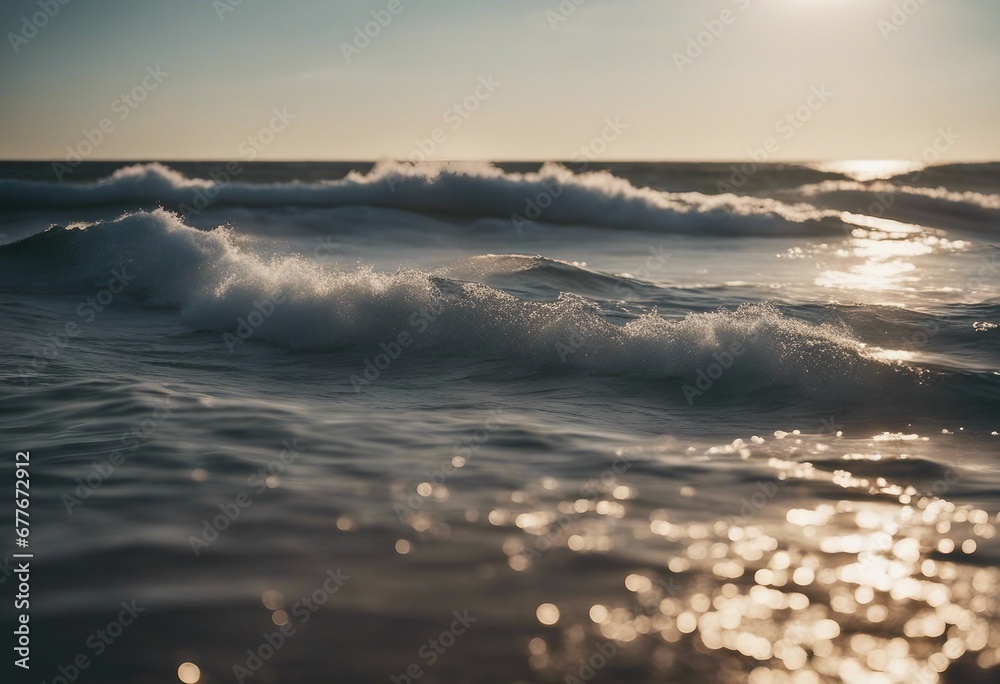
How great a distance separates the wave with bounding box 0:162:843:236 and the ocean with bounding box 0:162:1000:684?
15116mm

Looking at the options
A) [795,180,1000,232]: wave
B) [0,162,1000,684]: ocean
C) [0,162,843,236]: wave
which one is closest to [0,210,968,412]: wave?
[0,162,1000,684]: ocean

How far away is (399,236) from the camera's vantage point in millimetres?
24344

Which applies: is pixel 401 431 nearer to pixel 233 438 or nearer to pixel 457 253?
pixel 233 438

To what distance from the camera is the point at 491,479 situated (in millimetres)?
4980

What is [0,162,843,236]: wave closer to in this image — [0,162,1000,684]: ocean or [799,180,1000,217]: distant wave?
[799,180,1000,217]: distant wave

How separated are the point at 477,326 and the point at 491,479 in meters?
4.33

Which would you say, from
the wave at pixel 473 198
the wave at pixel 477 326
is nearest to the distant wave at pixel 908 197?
the wave at pixel 473 198

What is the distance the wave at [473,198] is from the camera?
28.2 meters

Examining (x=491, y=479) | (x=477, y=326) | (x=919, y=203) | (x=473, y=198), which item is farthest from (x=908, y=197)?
(x=491, y=479)

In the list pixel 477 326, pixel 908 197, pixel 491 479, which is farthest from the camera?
pixel 908 197

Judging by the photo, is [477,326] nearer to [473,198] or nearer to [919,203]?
[473,198]

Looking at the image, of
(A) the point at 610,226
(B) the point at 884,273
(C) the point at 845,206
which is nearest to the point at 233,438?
(B) the point at 884,273

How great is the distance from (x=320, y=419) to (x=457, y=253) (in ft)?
50.1

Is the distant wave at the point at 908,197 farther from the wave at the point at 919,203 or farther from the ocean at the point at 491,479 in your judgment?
the ocean at the point at 491,479
